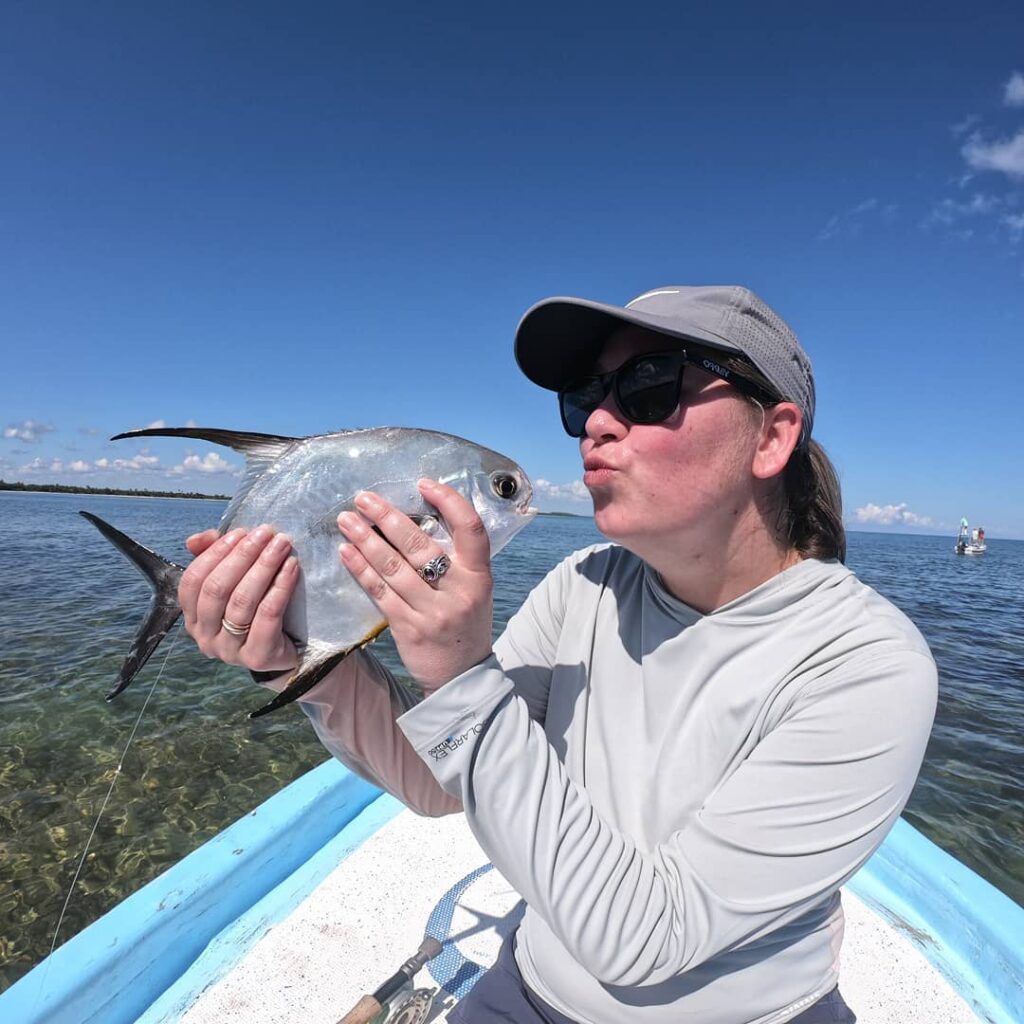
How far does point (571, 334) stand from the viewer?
1835mm

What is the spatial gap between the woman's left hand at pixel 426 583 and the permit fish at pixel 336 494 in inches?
6.4

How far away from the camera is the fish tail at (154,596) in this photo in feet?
5.88

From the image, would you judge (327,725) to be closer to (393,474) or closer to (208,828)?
(393,474)

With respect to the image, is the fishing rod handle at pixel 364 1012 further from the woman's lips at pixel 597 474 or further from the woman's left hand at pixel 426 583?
the woman's lips at pixel 597 474

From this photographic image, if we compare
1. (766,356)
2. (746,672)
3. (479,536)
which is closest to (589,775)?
(746,672)

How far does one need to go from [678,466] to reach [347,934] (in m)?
2.69

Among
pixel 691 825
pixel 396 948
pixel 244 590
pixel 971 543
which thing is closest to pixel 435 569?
pixel 244 590

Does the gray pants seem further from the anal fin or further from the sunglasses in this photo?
the sunglasses

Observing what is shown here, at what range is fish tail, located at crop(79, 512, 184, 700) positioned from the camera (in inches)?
70.6

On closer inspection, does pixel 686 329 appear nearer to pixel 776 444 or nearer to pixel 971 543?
pixel 776 444

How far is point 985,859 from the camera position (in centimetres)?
518

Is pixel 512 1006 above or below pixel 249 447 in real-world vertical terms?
below

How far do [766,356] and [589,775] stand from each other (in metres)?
1.28

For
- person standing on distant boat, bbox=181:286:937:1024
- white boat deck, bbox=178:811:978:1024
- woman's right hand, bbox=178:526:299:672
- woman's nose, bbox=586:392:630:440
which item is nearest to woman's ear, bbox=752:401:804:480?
person standing on distant boat, bbox=181:286:937:1024
